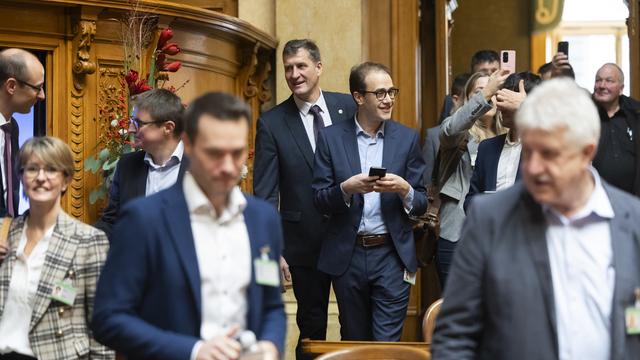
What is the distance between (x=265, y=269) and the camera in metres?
2.86

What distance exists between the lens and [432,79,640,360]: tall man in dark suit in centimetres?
257

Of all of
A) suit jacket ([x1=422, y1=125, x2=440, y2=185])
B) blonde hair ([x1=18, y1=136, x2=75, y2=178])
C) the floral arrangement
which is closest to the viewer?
blonde hair ([x1=18, y1=136, x2=75, y2=178])

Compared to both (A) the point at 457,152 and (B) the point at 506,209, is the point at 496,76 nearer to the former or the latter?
(A) the point at 457,152

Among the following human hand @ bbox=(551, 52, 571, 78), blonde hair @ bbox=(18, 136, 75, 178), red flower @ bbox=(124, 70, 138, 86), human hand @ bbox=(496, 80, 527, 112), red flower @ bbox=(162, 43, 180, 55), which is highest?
red flower @ bbox=(162, 43, 180, 55)

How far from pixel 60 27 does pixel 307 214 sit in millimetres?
1839

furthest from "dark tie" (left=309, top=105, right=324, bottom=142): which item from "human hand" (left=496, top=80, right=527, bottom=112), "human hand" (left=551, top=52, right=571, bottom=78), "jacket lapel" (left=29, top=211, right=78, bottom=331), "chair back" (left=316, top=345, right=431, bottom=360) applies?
"chair back" (left=316, top=345, right=431, bottom=360)

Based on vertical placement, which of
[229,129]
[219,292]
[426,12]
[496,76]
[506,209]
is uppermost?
[426,12]

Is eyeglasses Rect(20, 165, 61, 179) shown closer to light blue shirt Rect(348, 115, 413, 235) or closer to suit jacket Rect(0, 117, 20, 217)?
suit jacket Rect(0, 117, 20, 217)

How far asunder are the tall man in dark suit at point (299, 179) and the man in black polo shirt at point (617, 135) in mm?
1440

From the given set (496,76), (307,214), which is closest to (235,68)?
(307,214)

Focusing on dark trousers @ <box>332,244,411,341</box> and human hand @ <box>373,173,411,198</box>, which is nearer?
human hand @ <box>373,173,411,198</box>

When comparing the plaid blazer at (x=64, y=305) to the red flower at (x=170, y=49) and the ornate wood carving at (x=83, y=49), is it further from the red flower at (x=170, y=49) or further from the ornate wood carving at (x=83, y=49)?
the ornate wood carving at (x=83, y=49)

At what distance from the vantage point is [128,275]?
2771 millimetres

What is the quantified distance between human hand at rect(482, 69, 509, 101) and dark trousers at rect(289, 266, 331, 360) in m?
1.17
